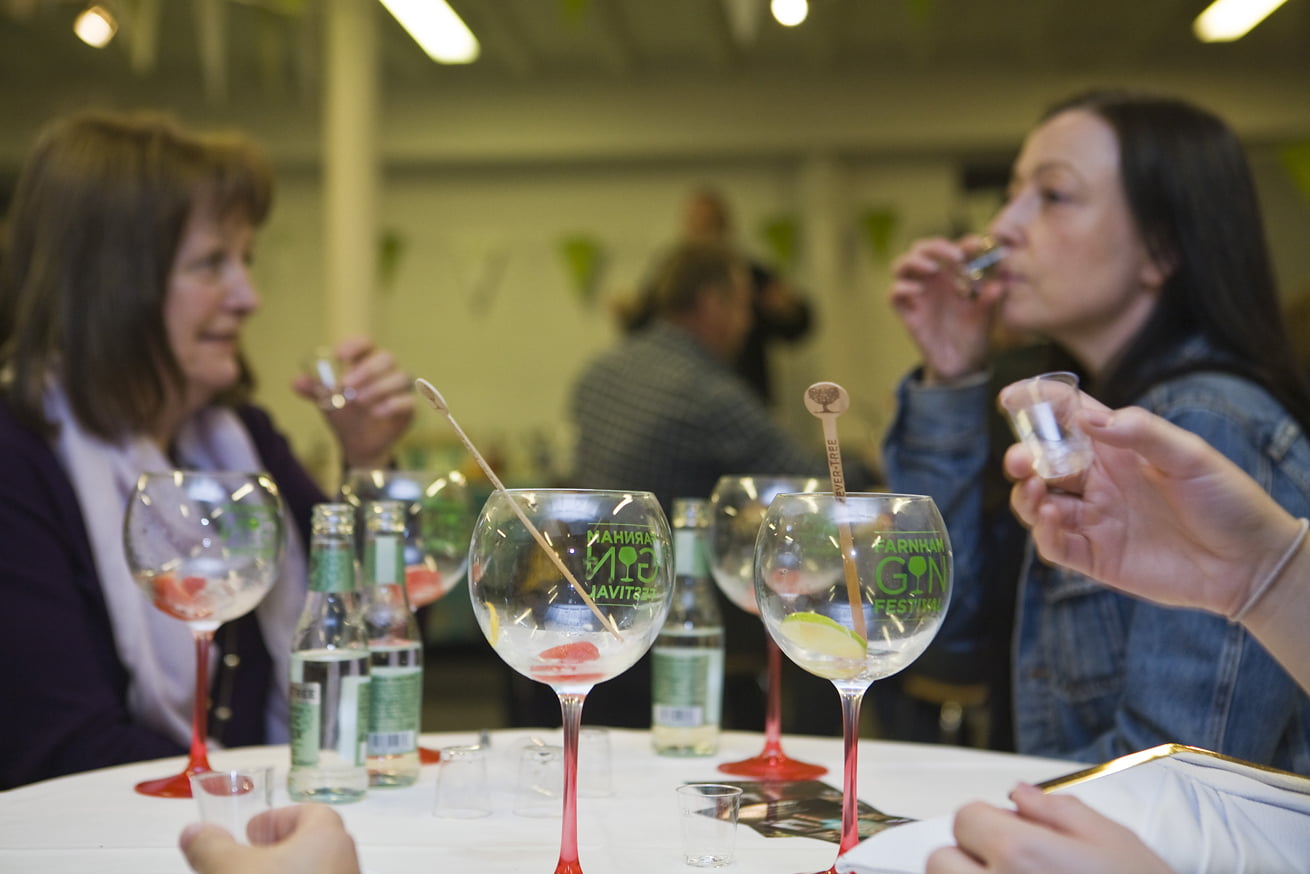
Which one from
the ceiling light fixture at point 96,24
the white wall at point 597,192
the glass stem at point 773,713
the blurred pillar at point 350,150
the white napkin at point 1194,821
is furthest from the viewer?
the white wall at point 597,192

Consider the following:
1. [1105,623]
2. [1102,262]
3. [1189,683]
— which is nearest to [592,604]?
[1189,683]

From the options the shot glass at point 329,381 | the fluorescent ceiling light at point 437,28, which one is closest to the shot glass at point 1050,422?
the shot glass at point 329,381

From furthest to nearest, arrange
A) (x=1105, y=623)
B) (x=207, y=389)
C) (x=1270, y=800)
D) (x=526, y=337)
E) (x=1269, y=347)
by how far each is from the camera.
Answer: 1. (x=526, y=337)
2. (x=207, y=389)
3. (x=1269, y=347)
4. (x=1105, y=623)
5. (x=1270, y=800)

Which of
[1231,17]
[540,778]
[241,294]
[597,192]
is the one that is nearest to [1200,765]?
[540,778]

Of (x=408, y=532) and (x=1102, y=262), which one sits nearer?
(x=408, y=532)

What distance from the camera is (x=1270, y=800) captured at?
746 mm

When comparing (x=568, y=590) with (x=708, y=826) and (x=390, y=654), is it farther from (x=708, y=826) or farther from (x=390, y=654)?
(x=390, y=654)

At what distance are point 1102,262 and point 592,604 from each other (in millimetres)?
1121

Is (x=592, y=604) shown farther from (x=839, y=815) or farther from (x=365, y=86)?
(x=365, y=86)

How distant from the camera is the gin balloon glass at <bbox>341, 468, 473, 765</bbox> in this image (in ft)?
4.09

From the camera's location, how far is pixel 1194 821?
0.70 meters

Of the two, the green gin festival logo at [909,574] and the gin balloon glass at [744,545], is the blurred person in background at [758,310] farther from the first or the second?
the green gin festival logo at [909,574]

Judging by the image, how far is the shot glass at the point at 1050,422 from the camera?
93cm

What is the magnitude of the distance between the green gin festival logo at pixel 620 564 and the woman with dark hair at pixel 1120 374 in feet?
2.31
